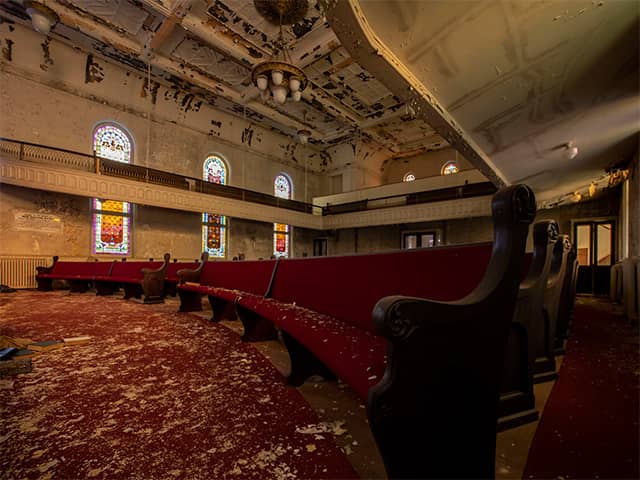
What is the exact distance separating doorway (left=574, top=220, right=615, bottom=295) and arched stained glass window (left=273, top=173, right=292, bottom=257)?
10414 mm

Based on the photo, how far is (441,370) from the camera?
24.9 inches

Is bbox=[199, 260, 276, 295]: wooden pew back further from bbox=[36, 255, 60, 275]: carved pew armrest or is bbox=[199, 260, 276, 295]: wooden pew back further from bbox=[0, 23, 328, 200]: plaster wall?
bbox=[0, 23, 328, 200]: plaster wall

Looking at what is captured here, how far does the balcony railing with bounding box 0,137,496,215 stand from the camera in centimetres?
738

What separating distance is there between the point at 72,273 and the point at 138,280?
138 inches

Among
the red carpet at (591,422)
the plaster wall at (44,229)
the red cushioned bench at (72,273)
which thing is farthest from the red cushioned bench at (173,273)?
the red carpet at (591,422)

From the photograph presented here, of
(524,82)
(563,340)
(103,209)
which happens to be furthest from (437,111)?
(103,209)

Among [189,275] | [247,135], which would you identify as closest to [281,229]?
[247,135]

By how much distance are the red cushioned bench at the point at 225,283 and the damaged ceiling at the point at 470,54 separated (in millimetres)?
2086

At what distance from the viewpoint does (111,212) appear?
29.1ft

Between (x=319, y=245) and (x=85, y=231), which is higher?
(x=85, y=231)

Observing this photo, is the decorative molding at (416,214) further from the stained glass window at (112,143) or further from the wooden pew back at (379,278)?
the wooden pew back at (379,278)

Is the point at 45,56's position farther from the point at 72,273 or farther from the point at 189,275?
the point at 189,275

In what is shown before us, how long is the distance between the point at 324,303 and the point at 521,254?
1.18 meters

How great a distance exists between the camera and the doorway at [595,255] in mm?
7812
